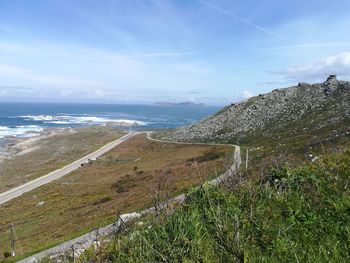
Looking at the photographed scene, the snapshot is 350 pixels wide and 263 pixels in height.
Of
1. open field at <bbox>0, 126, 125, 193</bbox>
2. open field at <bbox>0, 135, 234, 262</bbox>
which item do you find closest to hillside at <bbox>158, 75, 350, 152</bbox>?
open field at <bbox>0, 126, 125, 193</bbox>

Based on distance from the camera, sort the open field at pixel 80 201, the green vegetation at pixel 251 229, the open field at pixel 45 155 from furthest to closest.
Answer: the open field at pixel 45 155
the open field at pixel 80 201
the green vegetation at pixel 251 229

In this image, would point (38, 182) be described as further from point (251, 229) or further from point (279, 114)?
point (279, 114)

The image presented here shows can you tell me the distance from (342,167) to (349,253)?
4.62m

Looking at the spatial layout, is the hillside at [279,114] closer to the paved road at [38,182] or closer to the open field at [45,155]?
the open field at [45,155]

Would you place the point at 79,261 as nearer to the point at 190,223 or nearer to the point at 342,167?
the point at 190,223

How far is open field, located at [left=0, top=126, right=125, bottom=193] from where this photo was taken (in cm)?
8194

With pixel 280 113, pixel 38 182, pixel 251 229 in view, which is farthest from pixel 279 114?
pixel 251 229

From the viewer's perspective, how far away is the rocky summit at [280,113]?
324 ft

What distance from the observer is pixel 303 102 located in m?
117

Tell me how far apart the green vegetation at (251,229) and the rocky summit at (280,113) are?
80148mm

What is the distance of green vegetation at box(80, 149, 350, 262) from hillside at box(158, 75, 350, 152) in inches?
3118

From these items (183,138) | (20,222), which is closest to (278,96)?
(183,138)

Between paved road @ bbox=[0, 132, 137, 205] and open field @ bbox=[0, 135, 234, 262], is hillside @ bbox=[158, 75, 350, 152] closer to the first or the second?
open field @ bbox=[0, 135, 234, 262]

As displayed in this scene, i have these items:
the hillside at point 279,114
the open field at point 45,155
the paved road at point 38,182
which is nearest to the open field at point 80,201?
the paved road at point 38,182
